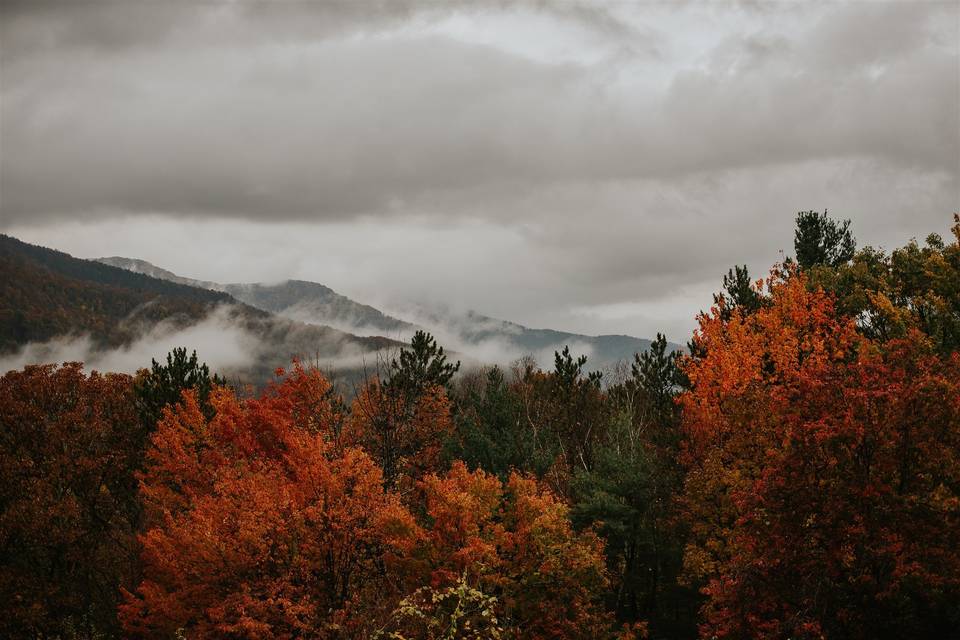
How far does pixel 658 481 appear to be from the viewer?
35.7 m

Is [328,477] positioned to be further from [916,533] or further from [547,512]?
[916,533]

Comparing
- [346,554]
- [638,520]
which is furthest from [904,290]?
[346,554]

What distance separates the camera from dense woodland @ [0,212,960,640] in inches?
867

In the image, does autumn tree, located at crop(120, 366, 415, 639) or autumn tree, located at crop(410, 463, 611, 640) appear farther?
autumn tree, located at crop(410, 463, 611, 640)

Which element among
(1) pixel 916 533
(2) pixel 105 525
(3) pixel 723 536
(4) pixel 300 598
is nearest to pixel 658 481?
(3) pixel 723 536

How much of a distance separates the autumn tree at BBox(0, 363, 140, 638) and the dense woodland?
0.13 metres

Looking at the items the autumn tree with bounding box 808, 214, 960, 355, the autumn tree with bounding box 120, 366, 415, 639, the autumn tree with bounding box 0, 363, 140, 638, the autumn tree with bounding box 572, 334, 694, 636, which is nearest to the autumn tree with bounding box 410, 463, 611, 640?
the autumn tree with bounding box 120, 366, 415, 639

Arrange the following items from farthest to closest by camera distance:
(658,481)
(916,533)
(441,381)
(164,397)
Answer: (441,381), (164,397), (658,481), (916,533)

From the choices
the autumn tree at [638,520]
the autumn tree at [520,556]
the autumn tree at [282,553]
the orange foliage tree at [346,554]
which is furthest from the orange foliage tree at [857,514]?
the autumn tree at [282,553]

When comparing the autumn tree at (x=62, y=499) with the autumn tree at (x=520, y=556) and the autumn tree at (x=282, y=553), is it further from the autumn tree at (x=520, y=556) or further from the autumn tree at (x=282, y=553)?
the autumn tree at (x=520, y=556)

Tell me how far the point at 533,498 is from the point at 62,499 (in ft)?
70.7

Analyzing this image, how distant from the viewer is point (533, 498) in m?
29.6

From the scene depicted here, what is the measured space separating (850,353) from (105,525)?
39.7 meters

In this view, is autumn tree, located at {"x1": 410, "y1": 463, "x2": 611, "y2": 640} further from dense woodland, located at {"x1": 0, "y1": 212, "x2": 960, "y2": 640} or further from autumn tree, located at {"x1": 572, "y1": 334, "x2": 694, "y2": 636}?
autumn tree, located at {"x1": 572, "y1": 334, "x2": 694, "y2": 636}
